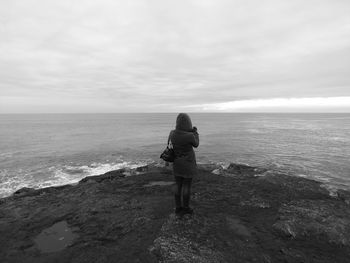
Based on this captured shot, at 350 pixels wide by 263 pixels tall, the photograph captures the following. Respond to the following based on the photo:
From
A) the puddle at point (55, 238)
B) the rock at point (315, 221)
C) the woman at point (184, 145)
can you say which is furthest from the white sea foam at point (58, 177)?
the rock at point (315, 221)

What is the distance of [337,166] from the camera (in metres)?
23.3

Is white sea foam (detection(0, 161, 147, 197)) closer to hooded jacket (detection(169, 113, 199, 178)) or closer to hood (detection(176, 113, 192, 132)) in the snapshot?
hooded jacket (detection(169, 113, 199, 178))

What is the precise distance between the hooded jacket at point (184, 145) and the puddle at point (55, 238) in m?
3.99

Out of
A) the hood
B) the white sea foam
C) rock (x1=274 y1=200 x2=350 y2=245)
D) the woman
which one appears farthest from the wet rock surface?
the white sea foam

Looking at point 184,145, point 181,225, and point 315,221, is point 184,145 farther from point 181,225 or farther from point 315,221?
point 315,221

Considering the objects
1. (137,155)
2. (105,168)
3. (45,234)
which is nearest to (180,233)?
(45,234)

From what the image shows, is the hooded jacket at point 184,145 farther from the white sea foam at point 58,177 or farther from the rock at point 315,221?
the white sea foam at point 58,177

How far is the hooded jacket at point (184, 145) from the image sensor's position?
6.88 meters

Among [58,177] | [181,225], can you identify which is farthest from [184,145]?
[58,177]

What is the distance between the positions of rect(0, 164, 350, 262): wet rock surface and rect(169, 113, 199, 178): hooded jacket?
5.81ft

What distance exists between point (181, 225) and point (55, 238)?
3.99 m

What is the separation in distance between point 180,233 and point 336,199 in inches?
334

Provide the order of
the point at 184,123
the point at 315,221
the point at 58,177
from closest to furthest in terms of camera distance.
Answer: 1. the point at 184,123
2. the point at 315,221
3. the point at 58,177

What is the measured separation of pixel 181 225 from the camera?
7.06 m
